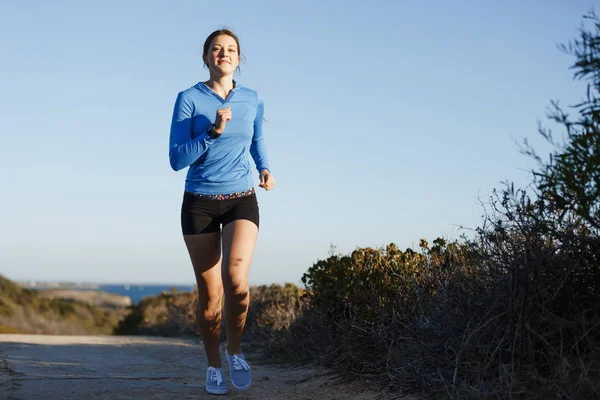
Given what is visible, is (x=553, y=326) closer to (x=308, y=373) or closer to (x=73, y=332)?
(x=308, y=373)

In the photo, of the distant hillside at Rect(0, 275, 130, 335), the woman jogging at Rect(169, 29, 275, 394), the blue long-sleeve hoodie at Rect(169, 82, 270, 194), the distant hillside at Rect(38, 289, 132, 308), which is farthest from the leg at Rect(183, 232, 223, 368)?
the distant hillside at Rect(38, 289, 132, 308)

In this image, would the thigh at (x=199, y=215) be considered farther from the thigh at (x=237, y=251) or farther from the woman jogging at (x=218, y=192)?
the thigh at (x=237, y=251)

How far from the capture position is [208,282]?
5617mm

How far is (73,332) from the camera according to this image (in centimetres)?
1917

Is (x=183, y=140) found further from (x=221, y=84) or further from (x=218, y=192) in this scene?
(x=221, y=84)

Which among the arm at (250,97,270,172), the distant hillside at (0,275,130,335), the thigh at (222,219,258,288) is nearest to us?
the thigh at (222,219,258,288)

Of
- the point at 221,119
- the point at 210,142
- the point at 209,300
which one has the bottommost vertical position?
the point at 209,300

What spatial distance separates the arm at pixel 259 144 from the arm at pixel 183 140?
63cm

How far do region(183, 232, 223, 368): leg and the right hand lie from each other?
33.0 inches

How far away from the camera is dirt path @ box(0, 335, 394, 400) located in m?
5.61

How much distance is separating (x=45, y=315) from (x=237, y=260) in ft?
54.6

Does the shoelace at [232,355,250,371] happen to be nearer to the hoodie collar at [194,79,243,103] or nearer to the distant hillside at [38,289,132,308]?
the hoodie collar at [194,79,243,103]

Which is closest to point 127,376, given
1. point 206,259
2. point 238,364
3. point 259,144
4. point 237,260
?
point 238,364

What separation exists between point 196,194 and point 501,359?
2586mm
